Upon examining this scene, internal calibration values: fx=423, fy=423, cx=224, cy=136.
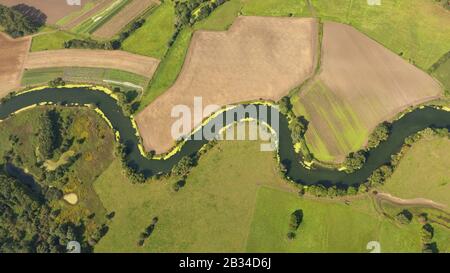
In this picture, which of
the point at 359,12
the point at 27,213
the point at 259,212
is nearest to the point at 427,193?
the point at 259,212

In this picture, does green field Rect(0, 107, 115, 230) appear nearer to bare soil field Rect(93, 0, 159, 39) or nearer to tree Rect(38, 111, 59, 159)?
tree Rect(38, 111, 59, 159)

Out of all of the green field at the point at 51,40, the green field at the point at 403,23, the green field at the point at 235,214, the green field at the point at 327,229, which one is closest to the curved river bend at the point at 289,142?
the green field at the point at 235,214

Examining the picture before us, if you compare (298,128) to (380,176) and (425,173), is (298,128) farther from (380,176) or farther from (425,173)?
(425,173)

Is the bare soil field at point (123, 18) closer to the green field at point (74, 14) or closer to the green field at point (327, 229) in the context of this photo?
the green field at point (74, 14)

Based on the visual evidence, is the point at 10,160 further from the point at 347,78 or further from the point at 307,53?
the point at 347,78

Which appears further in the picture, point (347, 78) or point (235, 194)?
point (347, 78)
